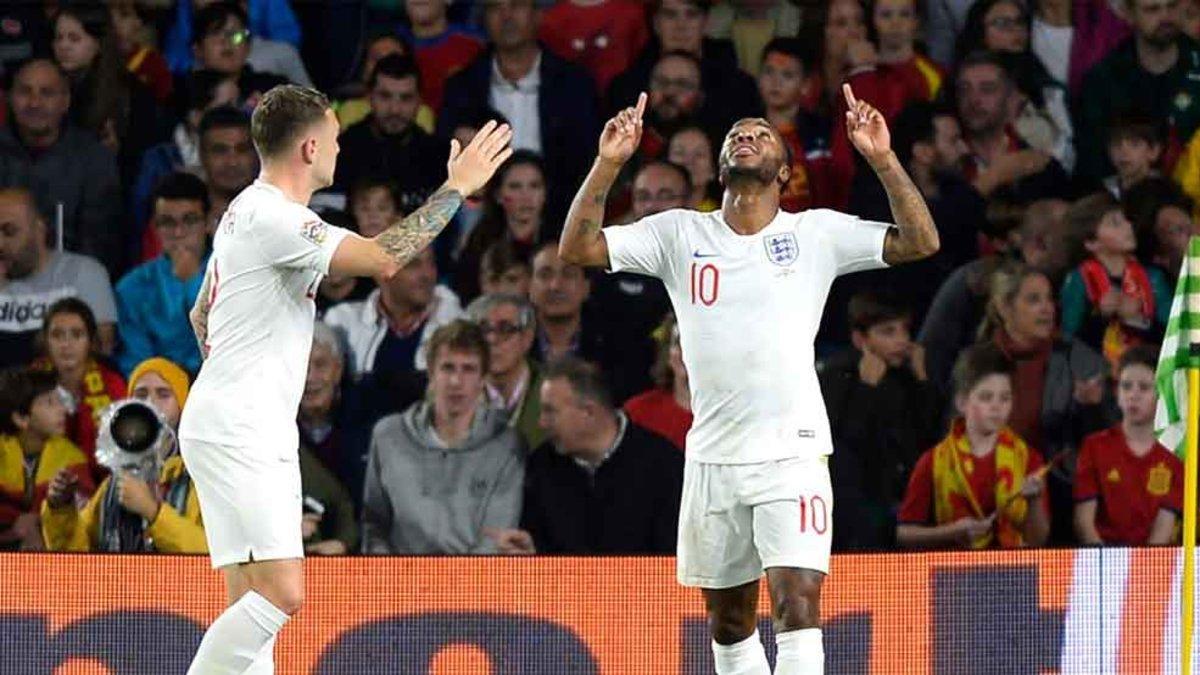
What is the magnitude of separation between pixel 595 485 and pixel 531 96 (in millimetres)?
2929

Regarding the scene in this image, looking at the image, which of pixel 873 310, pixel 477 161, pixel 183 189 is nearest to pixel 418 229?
pixel 477 161

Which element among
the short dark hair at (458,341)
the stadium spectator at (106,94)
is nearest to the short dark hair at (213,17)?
the stadium spectator at (106,94)

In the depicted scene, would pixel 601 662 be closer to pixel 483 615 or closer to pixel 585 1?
pixel 483 615

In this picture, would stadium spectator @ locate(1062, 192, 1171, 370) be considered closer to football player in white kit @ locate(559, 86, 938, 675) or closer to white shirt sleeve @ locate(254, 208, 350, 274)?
football player in white kit @ locate(559, 86, 938, 675)

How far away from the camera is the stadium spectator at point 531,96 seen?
14.2 m

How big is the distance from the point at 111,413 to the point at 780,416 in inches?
132

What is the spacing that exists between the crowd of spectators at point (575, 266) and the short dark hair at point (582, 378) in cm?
2

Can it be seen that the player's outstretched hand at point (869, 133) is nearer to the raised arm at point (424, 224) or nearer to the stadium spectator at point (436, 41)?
the raised arm at point (424, 224)

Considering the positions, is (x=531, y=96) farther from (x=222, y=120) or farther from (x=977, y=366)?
(x=977, y=366)

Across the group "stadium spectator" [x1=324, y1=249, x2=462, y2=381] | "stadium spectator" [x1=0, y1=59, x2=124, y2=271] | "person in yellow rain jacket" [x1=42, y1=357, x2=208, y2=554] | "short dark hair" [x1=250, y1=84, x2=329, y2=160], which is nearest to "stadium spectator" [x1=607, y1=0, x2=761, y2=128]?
"stadium spectator" [x1=324, y1=249, x2=462, y2=381]

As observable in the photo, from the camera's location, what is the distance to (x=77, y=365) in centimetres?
1311

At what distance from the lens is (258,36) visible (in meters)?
14.7

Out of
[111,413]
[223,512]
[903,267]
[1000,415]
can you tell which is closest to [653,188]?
[903,267]

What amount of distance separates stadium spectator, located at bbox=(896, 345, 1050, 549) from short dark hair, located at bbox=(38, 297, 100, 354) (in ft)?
13.1
